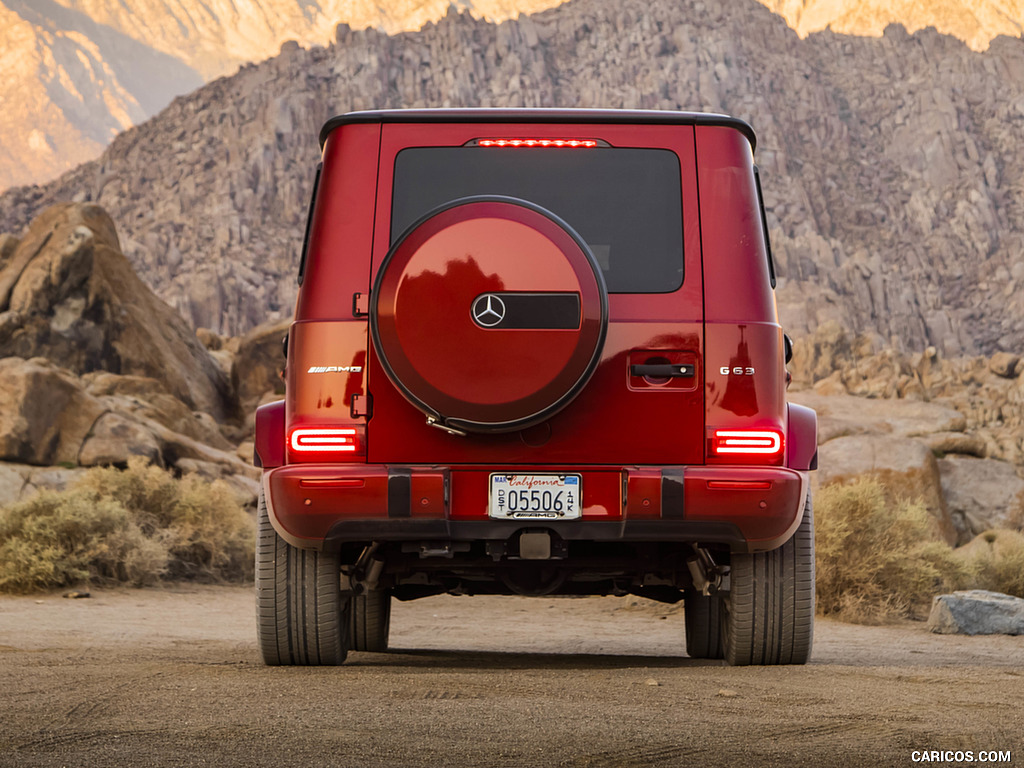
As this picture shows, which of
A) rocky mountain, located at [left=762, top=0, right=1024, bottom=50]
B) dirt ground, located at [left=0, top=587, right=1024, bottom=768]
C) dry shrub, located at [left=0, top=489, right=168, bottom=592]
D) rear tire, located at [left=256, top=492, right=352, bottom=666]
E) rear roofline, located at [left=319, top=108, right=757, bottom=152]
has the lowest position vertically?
dry shrub, located at [left=0, top=489, right=168, bottom=592]

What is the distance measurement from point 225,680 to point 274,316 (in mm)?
81270

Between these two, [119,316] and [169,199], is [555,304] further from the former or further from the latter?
[169,199]

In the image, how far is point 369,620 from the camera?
659 centimetres

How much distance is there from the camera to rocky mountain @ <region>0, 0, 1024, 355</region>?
8494cm

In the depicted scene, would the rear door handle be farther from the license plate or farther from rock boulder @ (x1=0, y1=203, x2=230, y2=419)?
rock boulder @ (x1=0, y1=203, x2=230, y2=419)

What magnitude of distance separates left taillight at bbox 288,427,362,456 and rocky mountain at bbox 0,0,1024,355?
232 feet

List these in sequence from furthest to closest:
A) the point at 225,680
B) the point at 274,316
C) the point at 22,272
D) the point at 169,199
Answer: the point at 169,199
the point at 274,316
the point at 22,272
the point at 225,680

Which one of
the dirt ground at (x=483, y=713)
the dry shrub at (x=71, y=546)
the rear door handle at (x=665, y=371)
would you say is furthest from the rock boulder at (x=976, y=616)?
the dry shrub at (x=71, y=546)

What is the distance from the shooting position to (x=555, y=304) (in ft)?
14.1

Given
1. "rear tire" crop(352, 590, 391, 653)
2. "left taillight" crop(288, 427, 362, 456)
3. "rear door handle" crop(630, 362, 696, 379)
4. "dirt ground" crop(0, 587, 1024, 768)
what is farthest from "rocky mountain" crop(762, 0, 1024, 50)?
"left taillight" crop(288, 427, 362, 456)

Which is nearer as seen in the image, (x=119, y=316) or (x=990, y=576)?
(x=990, y=576)

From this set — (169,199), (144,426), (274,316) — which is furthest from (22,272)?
(169,199)

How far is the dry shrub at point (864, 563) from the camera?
11203mm

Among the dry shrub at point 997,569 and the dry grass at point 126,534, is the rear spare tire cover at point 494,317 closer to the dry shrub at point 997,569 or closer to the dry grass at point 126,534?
the dry grass at point 126,534
